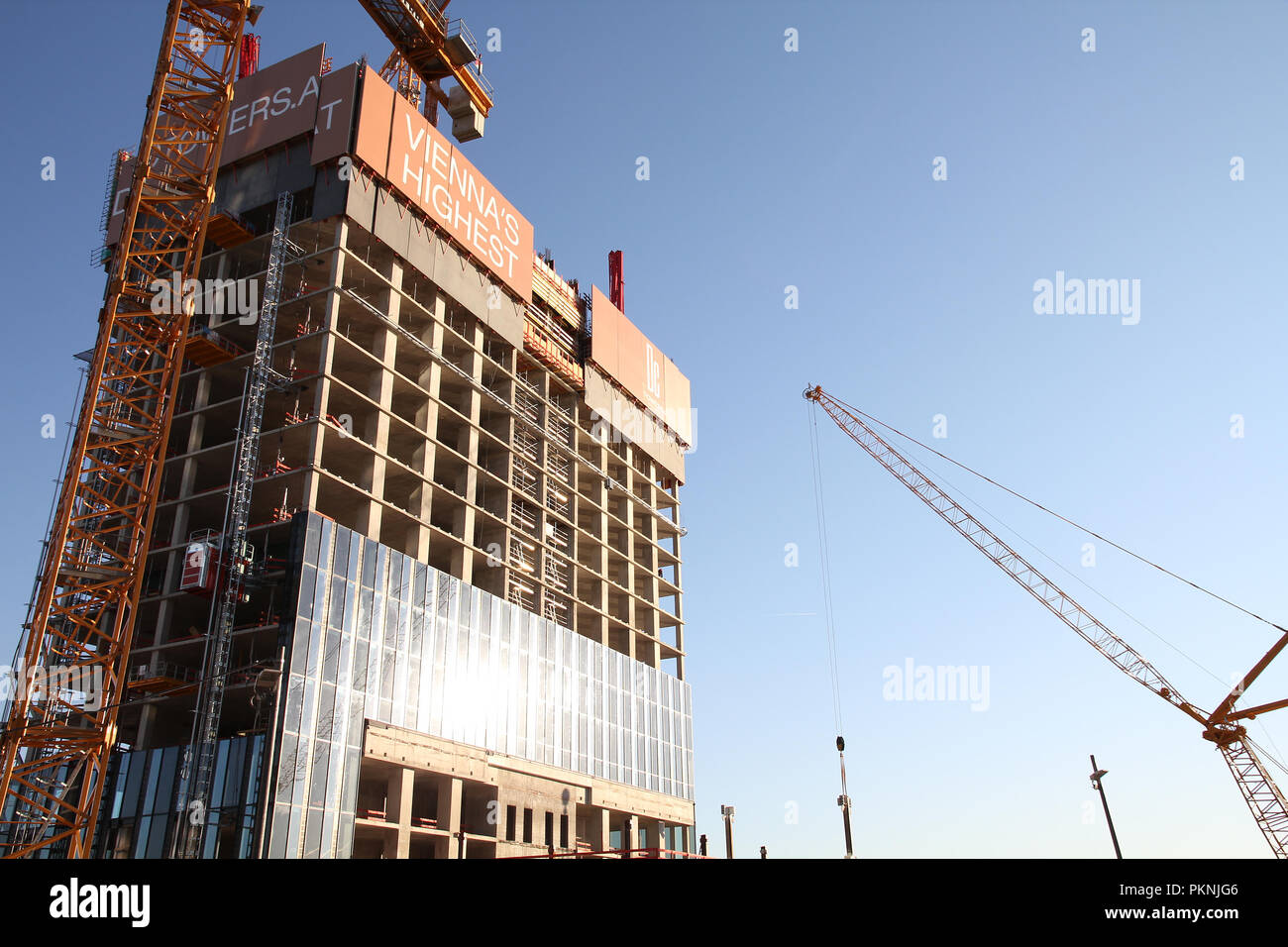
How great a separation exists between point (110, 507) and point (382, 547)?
53.6 feet

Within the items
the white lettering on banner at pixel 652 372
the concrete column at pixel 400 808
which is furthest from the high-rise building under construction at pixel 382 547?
the white lettering on banner at pixel 652 372

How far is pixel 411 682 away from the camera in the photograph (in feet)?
219

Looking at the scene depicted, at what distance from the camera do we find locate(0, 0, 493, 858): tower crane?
53125mm

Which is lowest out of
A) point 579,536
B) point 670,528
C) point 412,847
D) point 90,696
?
point 412,847

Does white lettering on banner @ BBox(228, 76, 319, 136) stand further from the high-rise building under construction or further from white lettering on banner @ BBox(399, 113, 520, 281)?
white lettering on banner @ BBox(399, 113, 520, 281)

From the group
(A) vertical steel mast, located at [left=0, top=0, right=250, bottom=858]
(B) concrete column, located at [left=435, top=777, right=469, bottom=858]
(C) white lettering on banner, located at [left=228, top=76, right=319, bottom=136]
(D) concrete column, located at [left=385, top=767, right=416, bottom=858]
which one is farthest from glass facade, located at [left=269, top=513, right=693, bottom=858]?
(C) white lettering on banner, located at [left=228, top=76, right=319, bottom=136]

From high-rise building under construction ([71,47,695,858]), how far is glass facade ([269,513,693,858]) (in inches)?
6.8

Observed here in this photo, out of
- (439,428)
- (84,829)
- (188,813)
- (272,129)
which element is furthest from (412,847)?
(272,129)

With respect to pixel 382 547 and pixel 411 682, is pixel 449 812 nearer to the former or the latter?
pixel 411 682

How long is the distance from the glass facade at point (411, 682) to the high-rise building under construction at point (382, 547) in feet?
0.57

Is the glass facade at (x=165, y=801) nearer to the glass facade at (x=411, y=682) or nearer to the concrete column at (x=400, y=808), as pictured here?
the glass facade at (x=411, y=682)
